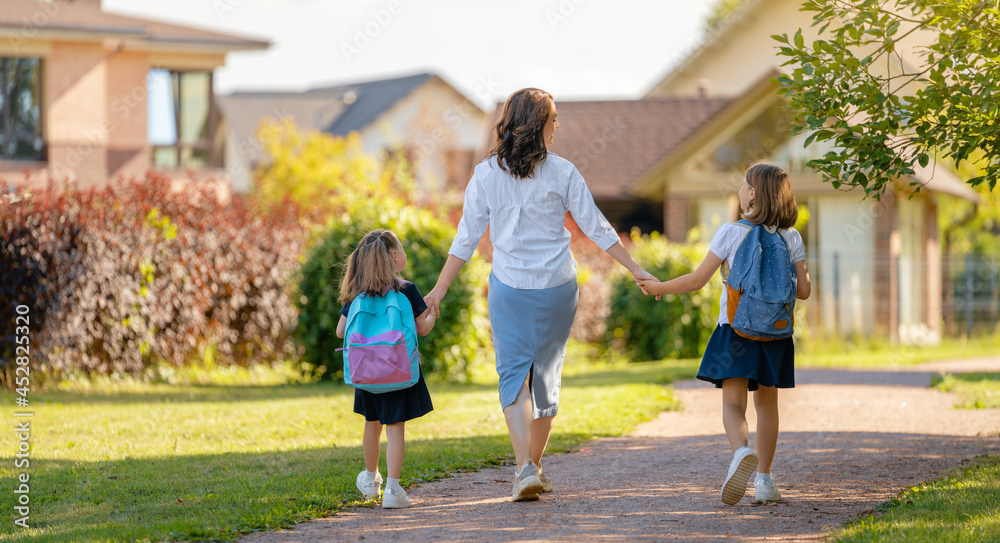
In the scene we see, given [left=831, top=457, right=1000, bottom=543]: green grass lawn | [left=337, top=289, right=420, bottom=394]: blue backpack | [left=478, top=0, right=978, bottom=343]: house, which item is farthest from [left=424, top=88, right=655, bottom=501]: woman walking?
[left=478, top=0, right=978, bottom=343]: house

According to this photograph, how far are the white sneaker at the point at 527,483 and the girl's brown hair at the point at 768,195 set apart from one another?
1.68 m

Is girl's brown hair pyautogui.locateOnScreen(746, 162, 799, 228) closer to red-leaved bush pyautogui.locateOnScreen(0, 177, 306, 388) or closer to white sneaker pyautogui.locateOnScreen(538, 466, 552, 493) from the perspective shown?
white sneaker pyautogui.locateOnScreen(538, 466, 552, 493)

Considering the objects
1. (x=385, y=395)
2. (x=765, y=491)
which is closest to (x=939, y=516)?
(x=765, y=491)

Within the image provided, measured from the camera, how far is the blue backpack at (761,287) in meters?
4.75

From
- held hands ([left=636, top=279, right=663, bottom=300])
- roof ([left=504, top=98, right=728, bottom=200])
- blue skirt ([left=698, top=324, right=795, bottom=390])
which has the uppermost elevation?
roof ([left=504, top=98, right=728, bottom=200])

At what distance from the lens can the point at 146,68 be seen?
2227 centimetres

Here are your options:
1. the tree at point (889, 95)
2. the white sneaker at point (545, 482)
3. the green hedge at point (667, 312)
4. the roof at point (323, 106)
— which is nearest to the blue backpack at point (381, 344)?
the white sneaker at point (545, 482)

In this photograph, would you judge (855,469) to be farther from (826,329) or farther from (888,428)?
(826,329)

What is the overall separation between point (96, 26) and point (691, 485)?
701 inches

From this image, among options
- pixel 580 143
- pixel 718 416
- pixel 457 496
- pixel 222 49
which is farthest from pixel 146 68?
pixel 457 496

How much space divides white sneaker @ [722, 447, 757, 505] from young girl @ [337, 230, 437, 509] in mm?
1492

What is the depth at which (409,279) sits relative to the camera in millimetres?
10641

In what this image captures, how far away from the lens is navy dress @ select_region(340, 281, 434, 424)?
491cm

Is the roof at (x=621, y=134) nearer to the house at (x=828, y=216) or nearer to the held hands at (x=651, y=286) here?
the house at (x=828, y=216)
